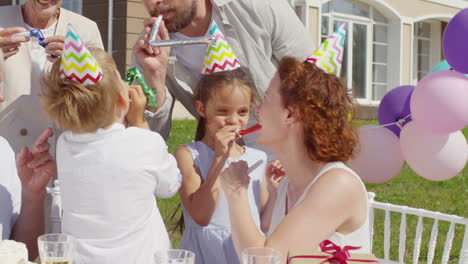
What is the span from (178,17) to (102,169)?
1035 mm

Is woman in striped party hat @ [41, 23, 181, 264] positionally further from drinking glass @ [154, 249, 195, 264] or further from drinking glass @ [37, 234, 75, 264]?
drinking glass @ [154, 249, 195, 264]

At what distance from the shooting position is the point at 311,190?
2.16m

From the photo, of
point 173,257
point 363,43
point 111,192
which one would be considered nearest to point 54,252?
point 173,257

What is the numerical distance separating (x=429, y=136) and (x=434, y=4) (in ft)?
54.6

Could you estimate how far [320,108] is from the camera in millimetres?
2234

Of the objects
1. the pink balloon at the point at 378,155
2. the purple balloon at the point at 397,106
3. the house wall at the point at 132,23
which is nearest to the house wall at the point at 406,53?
the house wall at the point at 132,23

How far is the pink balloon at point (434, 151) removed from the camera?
2898mm

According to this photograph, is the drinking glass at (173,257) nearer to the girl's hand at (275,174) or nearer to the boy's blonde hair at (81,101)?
the boy's blonde hair at (81,101)

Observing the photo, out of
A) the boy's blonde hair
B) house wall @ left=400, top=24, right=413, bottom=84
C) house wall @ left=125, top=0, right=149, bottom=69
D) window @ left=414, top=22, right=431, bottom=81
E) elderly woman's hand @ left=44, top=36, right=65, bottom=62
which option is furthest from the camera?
window @ left=414, top=22, right=431, bottom=81

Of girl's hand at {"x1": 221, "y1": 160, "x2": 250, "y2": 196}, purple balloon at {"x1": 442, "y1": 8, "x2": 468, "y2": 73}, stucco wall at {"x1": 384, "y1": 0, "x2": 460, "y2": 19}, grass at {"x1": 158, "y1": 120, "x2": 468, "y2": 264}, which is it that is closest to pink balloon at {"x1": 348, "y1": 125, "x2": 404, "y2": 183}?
purple balloon at {"x1": 442, "y1": 8, "x2": 468, "y2": 73}

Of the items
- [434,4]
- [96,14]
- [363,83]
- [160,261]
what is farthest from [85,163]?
[434,4]

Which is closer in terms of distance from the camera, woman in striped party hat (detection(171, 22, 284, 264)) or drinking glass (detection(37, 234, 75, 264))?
drinking glass (detection(37, 234, 75, 264))

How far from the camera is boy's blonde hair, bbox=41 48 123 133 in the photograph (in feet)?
7.29

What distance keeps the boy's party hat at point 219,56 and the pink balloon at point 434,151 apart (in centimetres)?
82
